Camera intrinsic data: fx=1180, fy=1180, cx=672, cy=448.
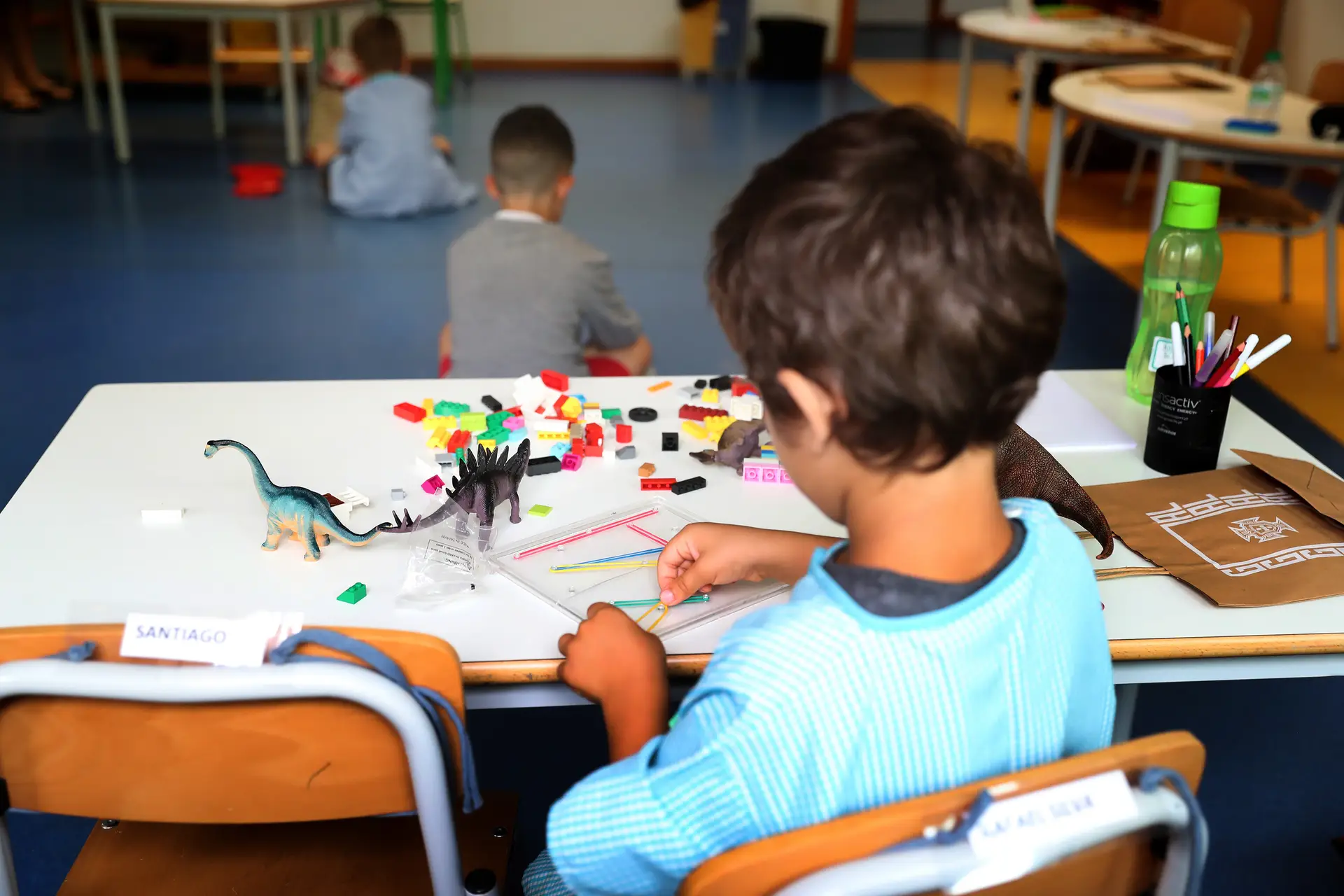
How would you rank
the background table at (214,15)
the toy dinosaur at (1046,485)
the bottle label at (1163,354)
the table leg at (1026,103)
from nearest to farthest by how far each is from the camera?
the toy dinosaur at (1046,485) < the bottle label at (1163,354) < the table leg at (1026,103) < the background table at (214,15)

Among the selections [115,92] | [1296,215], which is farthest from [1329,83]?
[115,92]

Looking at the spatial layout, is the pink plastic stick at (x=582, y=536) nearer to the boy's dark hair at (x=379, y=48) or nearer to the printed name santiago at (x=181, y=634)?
the printed name santiago at (x=181, y=634)

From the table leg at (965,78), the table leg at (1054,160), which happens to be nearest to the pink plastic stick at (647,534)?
the table leg at (1054,160)

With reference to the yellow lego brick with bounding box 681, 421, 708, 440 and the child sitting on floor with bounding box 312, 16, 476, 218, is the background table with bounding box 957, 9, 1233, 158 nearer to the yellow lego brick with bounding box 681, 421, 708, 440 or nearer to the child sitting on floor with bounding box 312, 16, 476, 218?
the child sitting on floor with bounding box 312, 16, 476, 218

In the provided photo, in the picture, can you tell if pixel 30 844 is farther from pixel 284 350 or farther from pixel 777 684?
pixel 284 350

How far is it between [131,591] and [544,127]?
1687mm

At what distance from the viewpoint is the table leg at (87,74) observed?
20.5ft

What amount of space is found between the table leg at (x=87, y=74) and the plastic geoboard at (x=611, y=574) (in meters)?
5.98

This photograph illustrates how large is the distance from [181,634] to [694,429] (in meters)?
0.78

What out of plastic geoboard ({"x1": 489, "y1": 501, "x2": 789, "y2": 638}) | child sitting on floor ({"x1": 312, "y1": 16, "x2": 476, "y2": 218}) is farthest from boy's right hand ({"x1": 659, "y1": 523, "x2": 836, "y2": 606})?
child sitting on floor ({"x1": 312, "y1": 16, "x2": 476, "y2": 218})

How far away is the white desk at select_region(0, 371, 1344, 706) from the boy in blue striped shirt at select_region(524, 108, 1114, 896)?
27 centimetres

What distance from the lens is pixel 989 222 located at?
737 millimetres

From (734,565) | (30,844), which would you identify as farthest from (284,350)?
(734,565)

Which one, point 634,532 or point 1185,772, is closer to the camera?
point 1185,772
